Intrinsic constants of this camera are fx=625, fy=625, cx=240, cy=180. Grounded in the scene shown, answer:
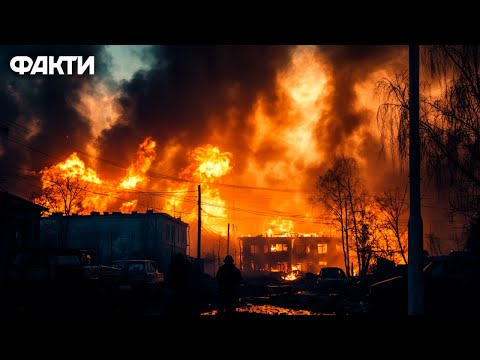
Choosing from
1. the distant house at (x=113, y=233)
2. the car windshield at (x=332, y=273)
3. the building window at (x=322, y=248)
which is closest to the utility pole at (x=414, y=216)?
the car windshield at (x=332, y=273)

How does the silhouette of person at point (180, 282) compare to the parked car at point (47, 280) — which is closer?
the silhouette of person at point (180, 282)

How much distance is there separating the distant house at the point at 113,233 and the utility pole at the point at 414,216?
200ft

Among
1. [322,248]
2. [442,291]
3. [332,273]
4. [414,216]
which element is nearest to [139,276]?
[332,273]

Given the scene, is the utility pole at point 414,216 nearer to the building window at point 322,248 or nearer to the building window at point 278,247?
the building window at point 278,247

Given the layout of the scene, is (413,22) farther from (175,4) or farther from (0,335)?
(0,335)

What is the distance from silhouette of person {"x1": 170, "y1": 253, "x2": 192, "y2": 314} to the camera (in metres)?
19.4

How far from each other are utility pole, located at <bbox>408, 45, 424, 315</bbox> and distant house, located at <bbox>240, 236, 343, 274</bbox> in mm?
116936

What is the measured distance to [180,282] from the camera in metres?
19.5

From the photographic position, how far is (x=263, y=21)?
7777mm

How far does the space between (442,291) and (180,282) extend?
7808 millimetres

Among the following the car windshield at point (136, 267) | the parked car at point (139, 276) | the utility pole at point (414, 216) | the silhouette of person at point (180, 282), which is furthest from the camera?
the car windshield at point (136, 267)

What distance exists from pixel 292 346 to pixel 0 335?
4.00m

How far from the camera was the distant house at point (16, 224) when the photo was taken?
3819 centimetres

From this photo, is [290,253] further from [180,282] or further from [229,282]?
[229,282]
